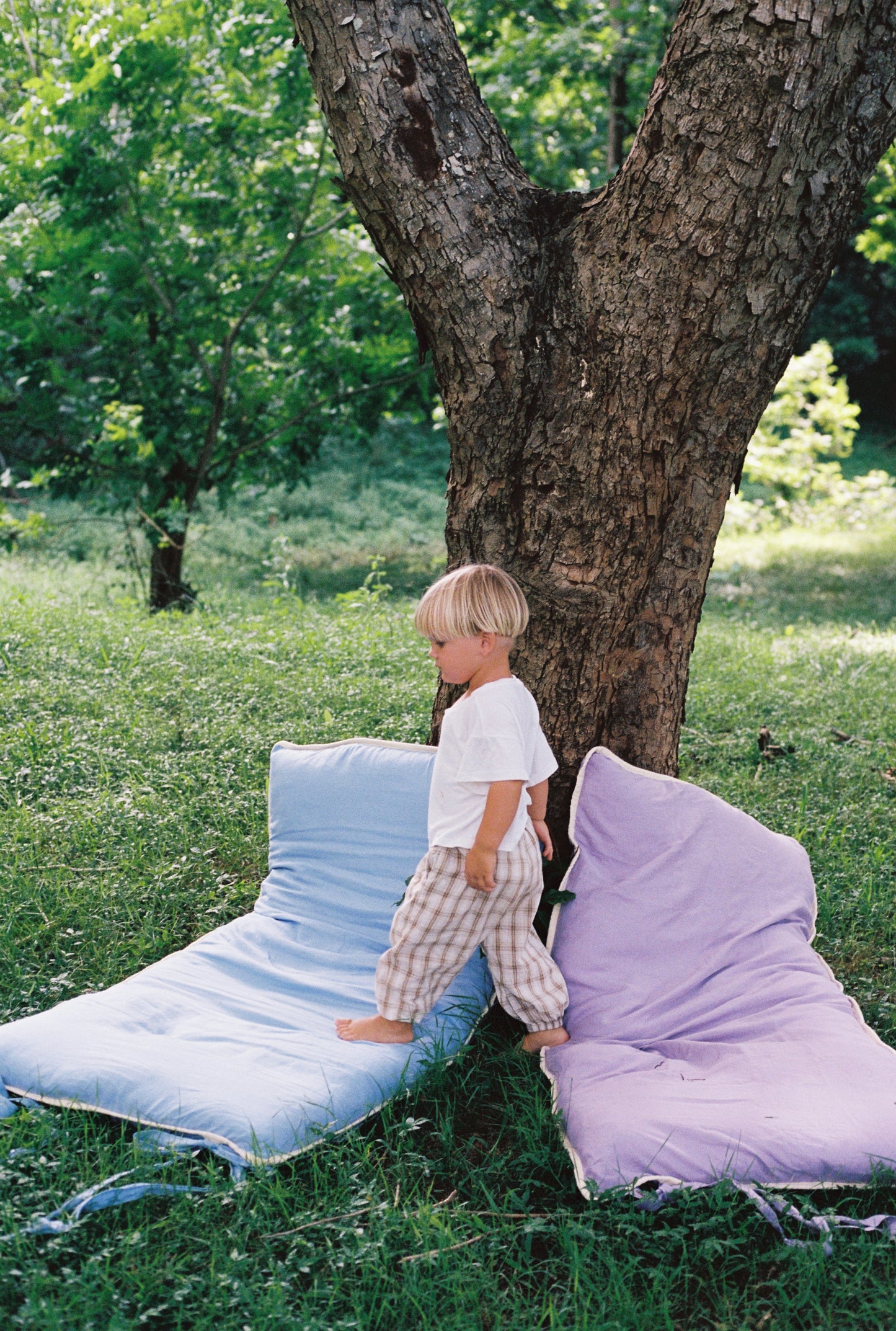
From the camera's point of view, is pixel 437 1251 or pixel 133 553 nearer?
pixel 437 1251

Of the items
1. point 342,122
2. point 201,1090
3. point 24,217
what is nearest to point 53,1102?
point 201,1090

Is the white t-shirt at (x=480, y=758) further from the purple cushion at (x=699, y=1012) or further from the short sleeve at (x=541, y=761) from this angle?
the purple cushion at (x=699, y=1012)

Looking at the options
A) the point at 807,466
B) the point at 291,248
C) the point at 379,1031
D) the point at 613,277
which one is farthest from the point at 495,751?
the point at 807,466

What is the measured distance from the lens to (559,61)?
28.2ft

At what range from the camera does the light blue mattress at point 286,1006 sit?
2.26 meters

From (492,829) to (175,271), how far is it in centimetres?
578

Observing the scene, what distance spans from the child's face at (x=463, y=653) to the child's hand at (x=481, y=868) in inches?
16.4

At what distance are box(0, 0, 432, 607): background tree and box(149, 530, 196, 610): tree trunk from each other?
2 cm

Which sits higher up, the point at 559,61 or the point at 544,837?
the point at 559,61

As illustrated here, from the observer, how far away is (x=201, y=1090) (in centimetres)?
227

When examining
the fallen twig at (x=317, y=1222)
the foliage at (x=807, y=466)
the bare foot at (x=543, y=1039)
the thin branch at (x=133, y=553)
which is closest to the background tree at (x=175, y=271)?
the thin branch at (x=133, y=553)

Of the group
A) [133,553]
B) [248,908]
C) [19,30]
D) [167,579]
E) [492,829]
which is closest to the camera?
[492,829]

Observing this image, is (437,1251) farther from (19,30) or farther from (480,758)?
(19,30)

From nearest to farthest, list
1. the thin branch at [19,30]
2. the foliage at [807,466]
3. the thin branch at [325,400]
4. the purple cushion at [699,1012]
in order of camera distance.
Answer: the purple cushion at [699,1012]
the thin branch at [19,30]
the thin branch at [325,400]
the foliage at [807,466]
